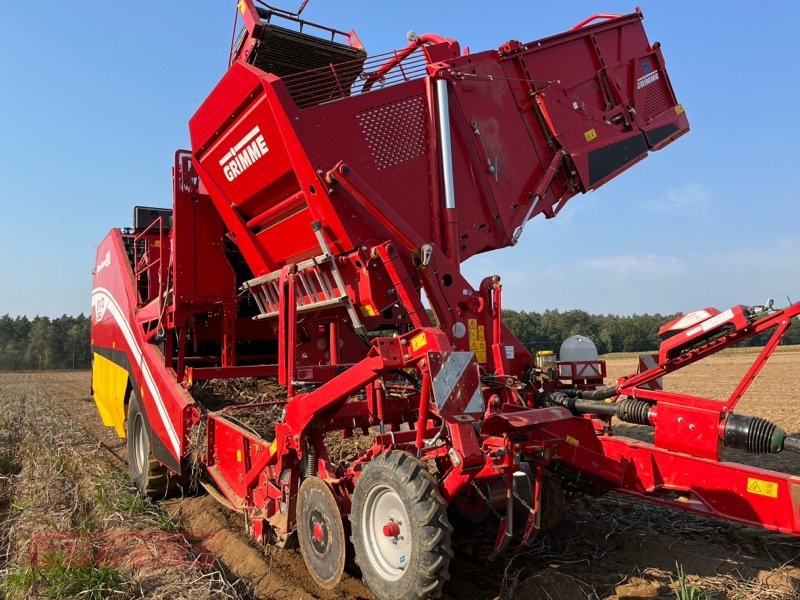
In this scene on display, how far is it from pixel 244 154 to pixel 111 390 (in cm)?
440

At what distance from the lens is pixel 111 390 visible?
731 centimetres

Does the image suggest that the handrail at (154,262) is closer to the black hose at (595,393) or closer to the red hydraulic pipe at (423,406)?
the red hydraulic pipe at (423,406)

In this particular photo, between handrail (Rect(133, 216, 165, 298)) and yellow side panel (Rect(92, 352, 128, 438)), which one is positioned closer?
handrail (Rect(133, 216, 165, 298))

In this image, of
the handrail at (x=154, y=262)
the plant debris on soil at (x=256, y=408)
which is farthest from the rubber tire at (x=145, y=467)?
the handrail at (x=154, y=262)

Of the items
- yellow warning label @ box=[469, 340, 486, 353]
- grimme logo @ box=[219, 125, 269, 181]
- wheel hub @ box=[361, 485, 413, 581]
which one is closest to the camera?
wheel hub @ box=[361, 485, 413, 581]

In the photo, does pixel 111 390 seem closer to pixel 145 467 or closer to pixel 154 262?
pixel 145 467

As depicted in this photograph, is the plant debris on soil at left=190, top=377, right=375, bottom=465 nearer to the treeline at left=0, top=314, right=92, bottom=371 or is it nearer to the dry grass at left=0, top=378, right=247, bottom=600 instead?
the dry grass at left=0, top=378, right=247, bottom=600

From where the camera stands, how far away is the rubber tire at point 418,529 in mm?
2520

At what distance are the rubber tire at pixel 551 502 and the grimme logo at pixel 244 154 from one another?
2.94 meters

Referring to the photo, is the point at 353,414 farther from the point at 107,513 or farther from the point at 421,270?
the point at 107,513

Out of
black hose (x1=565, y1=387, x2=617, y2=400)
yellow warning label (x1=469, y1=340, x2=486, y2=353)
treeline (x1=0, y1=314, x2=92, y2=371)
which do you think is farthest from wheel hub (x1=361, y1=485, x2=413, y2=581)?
treeline (x1=0, y1=314, x2=92, y2=371)

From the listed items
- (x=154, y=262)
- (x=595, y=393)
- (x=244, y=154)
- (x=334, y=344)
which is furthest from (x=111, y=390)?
(x=595, y=393)

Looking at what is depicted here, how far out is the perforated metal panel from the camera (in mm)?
3824

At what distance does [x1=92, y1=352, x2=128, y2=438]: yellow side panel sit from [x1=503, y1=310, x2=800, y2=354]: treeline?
37.6 metres
